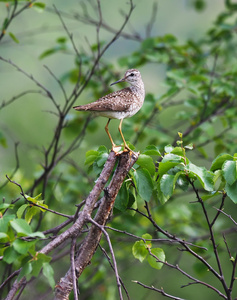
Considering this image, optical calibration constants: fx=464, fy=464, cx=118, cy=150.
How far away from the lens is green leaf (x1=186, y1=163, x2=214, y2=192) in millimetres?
2078

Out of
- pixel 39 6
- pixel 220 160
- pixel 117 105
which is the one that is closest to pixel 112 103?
pixel 117 105

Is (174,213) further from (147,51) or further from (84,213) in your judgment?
(84,213)

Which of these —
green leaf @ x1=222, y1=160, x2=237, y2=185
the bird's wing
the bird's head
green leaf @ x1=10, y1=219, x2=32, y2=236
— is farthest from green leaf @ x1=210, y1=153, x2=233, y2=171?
the bird's head

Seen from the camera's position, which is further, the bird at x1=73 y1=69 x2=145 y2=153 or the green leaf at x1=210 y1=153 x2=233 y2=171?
the bird at x1=73 y1=69 x2=145 y2=153

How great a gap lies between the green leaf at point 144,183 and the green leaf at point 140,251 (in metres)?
0.24

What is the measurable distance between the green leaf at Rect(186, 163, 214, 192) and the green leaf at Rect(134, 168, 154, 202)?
7.7 inches

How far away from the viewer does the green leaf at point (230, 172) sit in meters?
2.08

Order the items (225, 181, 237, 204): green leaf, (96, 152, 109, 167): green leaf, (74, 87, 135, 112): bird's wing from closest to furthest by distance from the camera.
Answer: (225, 181, 237, 204): green leaf, (96, 152, 109, 167): green leaf, (74, 87, 135, 112): bird's wing

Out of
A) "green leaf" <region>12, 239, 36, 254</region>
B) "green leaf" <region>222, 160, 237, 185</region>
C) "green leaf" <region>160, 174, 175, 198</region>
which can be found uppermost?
"green leaf" <region>222, 160, 237, 185</region>

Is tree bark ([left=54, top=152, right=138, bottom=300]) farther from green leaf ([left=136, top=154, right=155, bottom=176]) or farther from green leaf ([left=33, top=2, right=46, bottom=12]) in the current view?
green leaf ([left=33, top=2, right=46, bottom=12])

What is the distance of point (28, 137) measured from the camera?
31.6 feet

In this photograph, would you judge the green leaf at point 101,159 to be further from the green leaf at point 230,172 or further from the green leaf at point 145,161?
the green leaf at point 230,172

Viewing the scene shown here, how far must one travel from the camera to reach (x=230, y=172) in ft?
6.85

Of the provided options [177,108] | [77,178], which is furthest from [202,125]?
[177,108]
